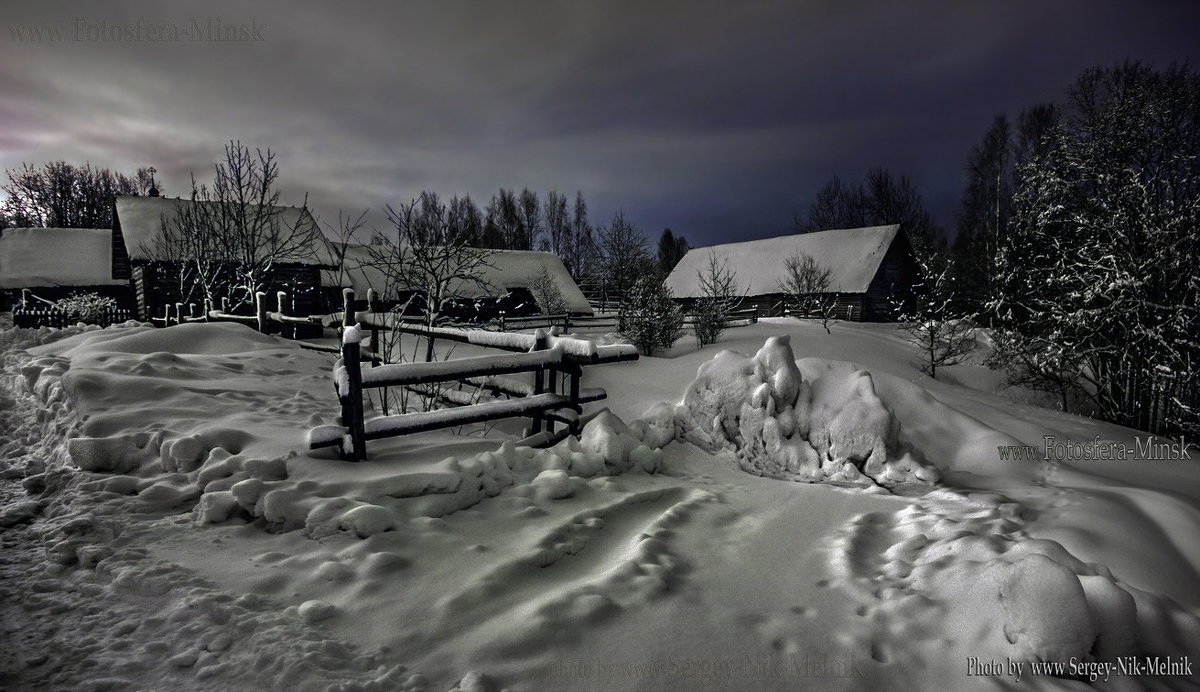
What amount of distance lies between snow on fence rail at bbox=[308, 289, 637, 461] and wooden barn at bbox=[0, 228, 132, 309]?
1278 inches

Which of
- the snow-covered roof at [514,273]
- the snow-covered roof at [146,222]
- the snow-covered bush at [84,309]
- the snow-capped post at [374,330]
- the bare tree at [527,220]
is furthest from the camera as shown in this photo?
the bare tree at [527,220]

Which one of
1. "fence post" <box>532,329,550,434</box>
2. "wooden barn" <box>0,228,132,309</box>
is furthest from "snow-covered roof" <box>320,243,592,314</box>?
"fence post" <box>532,329,550,434</box>

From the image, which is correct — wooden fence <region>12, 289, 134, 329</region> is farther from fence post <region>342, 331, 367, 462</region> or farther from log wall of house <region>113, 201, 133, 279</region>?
fence post <region>342, 331, 367, 462</region>

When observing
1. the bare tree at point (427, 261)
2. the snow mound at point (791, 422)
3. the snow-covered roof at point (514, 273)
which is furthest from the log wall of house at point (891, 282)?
the snow mound at point (791, 422)

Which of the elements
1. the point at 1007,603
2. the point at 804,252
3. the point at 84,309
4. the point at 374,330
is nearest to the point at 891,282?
the point at 804,252

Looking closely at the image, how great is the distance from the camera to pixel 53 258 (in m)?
28.7

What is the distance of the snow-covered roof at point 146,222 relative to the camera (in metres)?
22.6

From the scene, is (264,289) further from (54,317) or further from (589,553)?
(589,553)

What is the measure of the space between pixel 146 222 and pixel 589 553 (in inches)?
1159

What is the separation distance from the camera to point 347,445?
14.0ft

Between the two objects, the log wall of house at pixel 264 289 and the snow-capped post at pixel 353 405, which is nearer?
the snow-capped post at pixel 353 405

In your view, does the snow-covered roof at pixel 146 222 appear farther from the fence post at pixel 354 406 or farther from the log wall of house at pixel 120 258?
the fence post at pixel 354 406

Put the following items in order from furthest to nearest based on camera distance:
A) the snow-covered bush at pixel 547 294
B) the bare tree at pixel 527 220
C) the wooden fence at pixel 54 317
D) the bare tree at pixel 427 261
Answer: the bare tree at pixel 527 220 < the snow-covered bush at pixel 547 294 < the wooden fence at pixel 54 317 < the bare tree at pixel 427 261

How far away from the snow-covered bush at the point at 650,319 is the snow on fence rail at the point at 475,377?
33.0 feet
